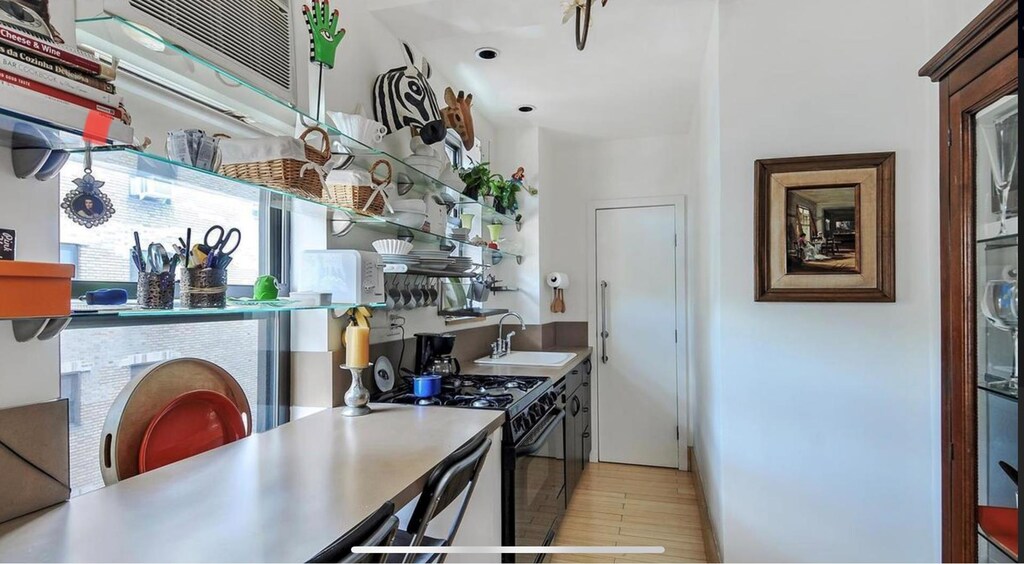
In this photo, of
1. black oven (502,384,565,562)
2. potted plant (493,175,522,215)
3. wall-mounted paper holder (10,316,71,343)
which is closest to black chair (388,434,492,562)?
black oven (502,384,565,562)

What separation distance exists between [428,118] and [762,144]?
154 centimetres

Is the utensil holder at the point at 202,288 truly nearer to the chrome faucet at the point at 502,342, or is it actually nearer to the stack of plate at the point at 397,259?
the stack of plate at the point at 397,259

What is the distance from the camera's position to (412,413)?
1.80 metres

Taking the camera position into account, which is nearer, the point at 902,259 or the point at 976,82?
the point at 976,82

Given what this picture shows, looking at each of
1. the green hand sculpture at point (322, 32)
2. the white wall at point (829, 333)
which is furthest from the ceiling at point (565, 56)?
the green hand sculpture at point (322, 32)

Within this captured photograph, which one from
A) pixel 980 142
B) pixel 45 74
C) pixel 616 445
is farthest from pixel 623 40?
pixel 616 445

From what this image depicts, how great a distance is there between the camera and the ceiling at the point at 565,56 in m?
2.11

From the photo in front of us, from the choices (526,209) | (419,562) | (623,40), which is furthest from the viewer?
(526,209)

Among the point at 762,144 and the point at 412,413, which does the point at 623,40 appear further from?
the point at 412,413

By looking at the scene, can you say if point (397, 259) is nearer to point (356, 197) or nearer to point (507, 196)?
point (356, 197)

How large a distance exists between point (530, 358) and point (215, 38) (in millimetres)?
2761

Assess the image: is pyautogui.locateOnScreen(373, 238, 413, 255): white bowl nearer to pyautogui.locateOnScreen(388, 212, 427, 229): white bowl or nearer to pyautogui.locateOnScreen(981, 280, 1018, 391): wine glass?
pyautogui.locateOnScreen(388, 212, 427, 229): white bowl

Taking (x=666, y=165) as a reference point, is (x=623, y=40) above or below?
above

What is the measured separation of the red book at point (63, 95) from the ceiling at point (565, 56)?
1482mm
